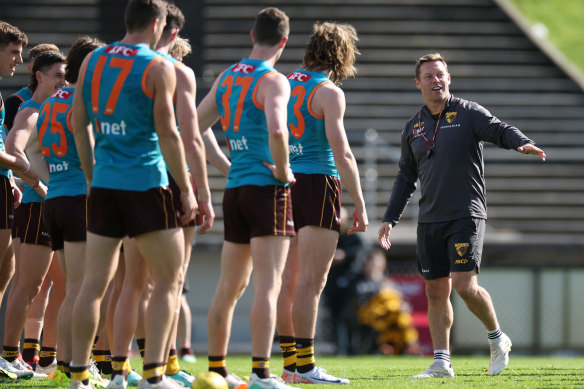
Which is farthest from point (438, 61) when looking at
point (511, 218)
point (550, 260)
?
point (511, 218)

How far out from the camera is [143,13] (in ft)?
16.4

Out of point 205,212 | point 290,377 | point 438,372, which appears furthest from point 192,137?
point 438,372

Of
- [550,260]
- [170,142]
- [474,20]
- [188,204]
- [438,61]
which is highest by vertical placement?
[474,20]

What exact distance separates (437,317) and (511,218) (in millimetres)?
10697

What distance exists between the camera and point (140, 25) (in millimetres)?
5012

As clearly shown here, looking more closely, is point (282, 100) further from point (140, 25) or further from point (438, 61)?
point (438, 61)

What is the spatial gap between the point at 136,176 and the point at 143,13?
904 millimetres

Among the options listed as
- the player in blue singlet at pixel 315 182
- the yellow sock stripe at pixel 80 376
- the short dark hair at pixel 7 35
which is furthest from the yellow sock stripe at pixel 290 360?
the short dark hair at pixel 7 35

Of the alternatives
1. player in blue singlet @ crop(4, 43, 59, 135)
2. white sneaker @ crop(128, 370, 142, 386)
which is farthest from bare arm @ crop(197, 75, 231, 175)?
player in blue singlet @ crop(4, 43, 59, 135)

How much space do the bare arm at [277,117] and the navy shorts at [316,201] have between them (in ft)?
2.83

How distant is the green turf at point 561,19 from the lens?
23.1m

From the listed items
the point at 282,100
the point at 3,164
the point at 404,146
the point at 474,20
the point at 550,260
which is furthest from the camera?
the point at 474,20

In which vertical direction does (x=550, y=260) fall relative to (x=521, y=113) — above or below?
below

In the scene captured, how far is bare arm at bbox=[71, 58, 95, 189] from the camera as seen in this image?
5121mm
